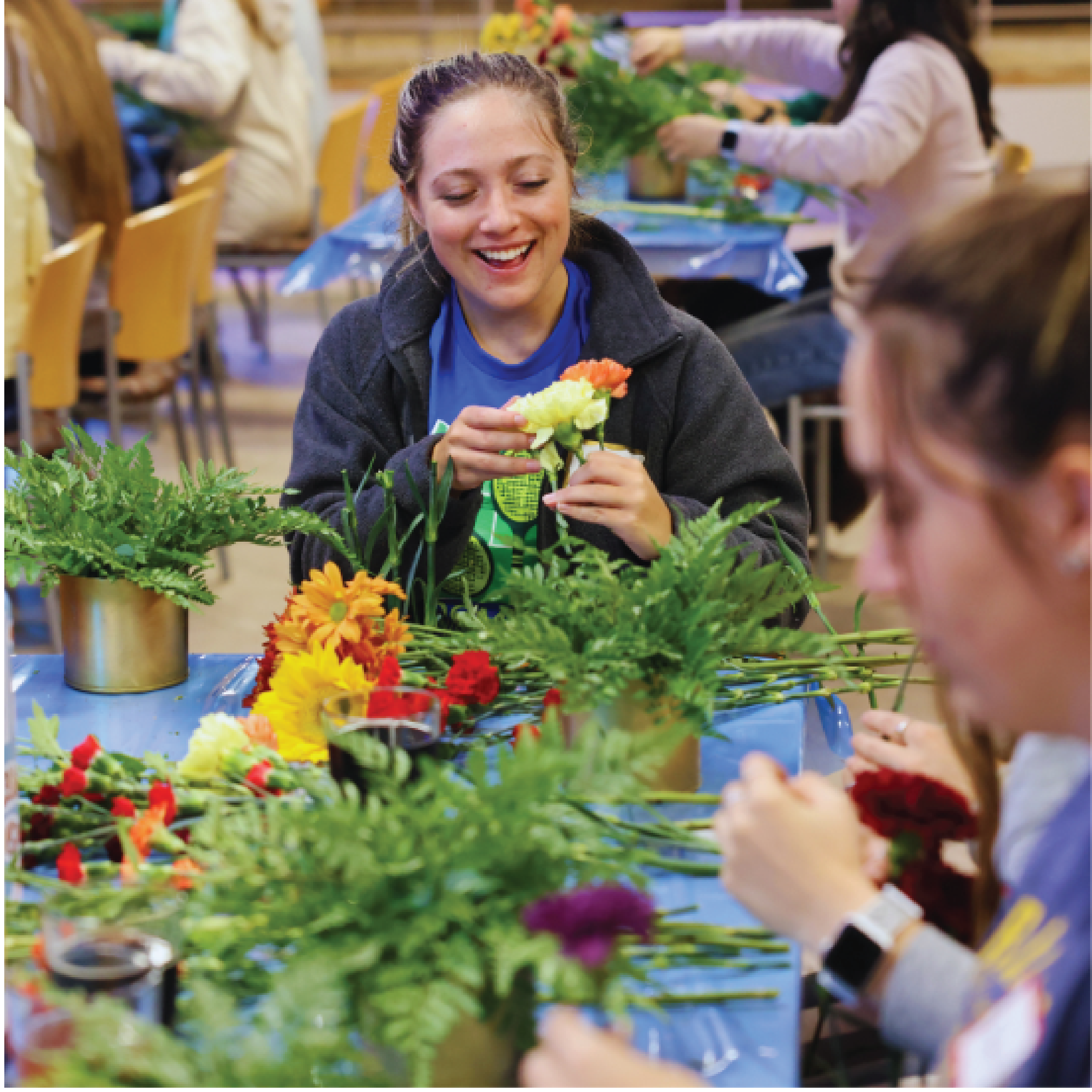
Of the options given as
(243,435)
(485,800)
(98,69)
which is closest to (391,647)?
(485,800)

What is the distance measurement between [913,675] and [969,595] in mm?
744

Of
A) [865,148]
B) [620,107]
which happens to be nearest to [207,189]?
[620,107]

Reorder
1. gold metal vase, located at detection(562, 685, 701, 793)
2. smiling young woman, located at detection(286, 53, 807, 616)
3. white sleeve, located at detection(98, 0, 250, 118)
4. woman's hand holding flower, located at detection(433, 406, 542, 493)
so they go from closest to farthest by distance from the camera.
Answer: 1. gold metal vase, located at detection(562, 685, 701, 793)
2. woman's hand holding flower, located at detection(433, 406, 542, 493)
3. smiling young woman, located at detection(286, 53, 807, 616)
4. white sleeve, located at detection(98, 0, 250, 118)

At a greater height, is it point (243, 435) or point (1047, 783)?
point (1047, 783)

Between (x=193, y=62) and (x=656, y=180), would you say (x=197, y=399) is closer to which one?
(x=193, y=62)

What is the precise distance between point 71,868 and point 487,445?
72 centimetres

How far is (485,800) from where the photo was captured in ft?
2.90

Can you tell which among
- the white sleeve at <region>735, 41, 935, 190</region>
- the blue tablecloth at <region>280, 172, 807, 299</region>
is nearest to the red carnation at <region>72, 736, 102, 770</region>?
the blue tablecloth at <region>280, 172, 807, 299</region>

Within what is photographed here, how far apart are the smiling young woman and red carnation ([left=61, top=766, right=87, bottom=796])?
0.62 meters

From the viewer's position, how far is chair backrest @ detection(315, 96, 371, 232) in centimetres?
564

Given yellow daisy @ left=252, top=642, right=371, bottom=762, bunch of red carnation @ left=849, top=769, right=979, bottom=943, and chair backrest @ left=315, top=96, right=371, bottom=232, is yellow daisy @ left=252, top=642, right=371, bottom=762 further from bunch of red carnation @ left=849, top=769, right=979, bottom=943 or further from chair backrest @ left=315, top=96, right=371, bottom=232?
chair backrest @ left=315, top=96, right=371, bottom=232

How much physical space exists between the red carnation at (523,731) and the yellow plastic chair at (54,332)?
2.30 metres

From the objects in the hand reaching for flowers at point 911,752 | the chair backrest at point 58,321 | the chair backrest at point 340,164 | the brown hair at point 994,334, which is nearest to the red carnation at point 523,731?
the hand reaching for flowers at point 911,752

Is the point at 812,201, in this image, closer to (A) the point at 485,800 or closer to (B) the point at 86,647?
(B) the point at 86,647
